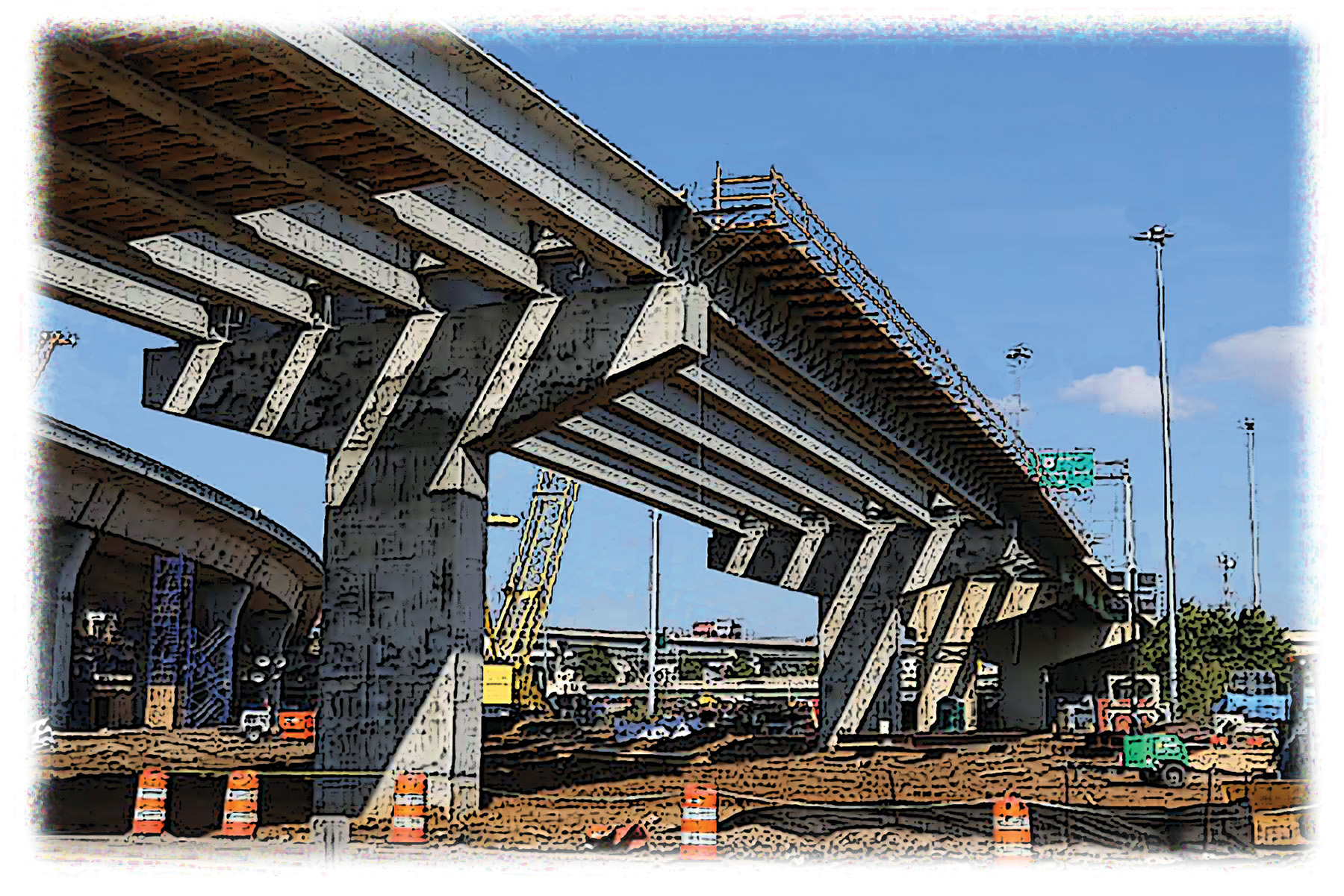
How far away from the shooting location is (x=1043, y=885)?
16969 millimetres

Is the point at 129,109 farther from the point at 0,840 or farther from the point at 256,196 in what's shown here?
the point at 0,840

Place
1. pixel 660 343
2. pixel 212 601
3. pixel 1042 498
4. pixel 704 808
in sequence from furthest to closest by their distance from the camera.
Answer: pixel 212 601
pixel 1042 498
pixel 660 343
pixel 704 808

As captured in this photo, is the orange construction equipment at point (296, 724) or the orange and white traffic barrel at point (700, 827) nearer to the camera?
the orange and white traffic barrel at point (700, 827)

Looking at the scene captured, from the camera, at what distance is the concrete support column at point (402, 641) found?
982 inches

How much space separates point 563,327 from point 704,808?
9.12m

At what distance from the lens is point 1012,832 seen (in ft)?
61.9

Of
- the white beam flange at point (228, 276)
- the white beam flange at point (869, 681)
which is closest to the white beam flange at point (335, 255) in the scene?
the white beam flange at point (228, 276)

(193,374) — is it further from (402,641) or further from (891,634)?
(891,634)

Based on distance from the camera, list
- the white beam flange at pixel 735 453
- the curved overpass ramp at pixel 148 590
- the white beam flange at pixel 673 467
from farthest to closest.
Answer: the curved overpass ramp at pixel 148 590
the white beam flange at pixel 673 467
the white beam flange at pixel 735 453

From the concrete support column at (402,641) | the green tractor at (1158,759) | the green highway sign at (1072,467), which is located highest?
the green highway sign at (1072,467)

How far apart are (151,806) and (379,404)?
7458 millimetres

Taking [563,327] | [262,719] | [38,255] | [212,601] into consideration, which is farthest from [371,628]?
[212,601]

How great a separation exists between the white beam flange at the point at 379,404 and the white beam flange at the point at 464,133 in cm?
407

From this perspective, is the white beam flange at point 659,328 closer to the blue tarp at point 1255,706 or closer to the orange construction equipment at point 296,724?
the blue tarp at point 1255,706
